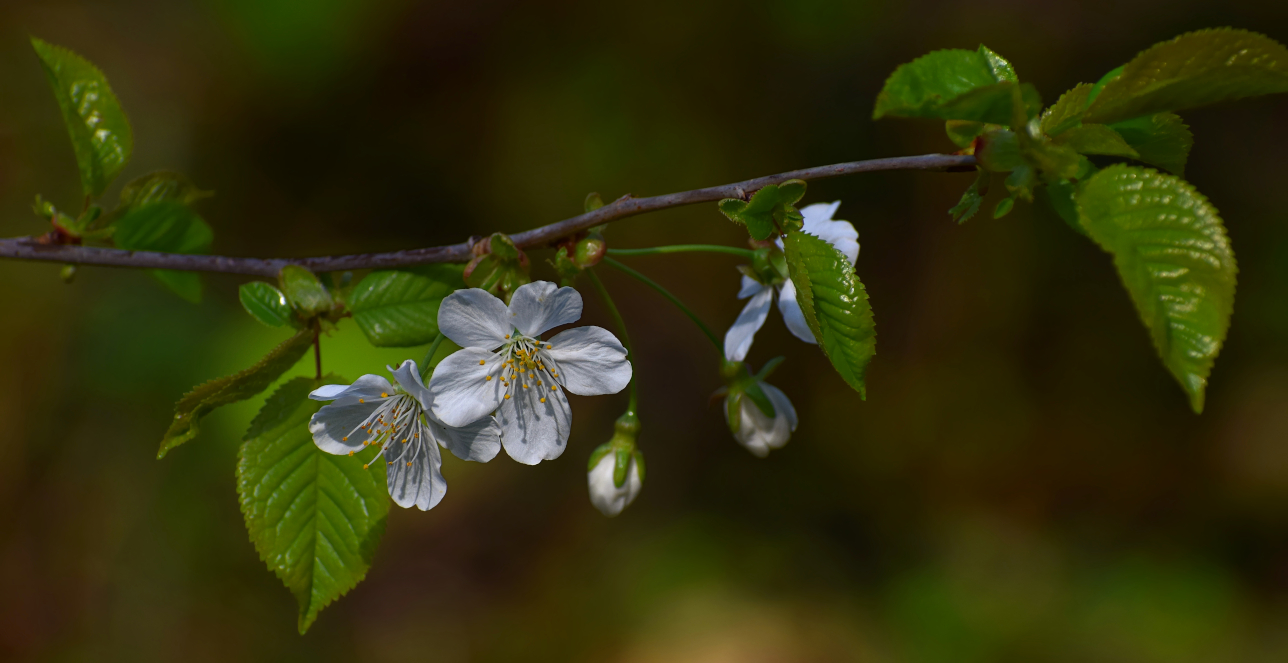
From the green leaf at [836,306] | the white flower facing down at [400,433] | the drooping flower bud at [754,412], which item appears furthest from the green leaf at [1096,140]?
the white flower facing down at [400,433]

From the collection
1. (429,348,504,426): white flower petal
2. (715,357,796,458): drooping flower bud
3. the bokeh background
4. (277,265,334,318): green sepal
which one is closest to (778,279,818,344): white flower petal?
(715,357,796,458): drooping flower bud

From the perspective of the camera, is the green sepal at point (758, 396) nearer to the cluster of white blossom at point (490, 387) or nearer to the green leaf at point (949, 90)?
the cluster of white blossom at point (490, 387)

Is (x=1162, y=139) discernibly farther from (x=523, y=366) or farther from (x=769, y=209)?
(x=523, y=366)

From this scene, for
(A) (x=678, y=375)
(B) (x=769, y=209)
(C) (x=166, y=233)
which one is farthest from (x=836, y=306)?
(A) (x=678, y=375)

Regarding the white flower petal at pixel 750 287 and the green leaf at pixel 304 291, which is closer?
the green leaf at pixel 304 291

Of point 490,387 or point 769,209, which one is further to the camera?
point 490,387

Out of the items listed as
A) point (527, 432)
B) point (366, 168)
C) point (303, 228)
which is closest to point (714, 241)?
point (366, 168)
